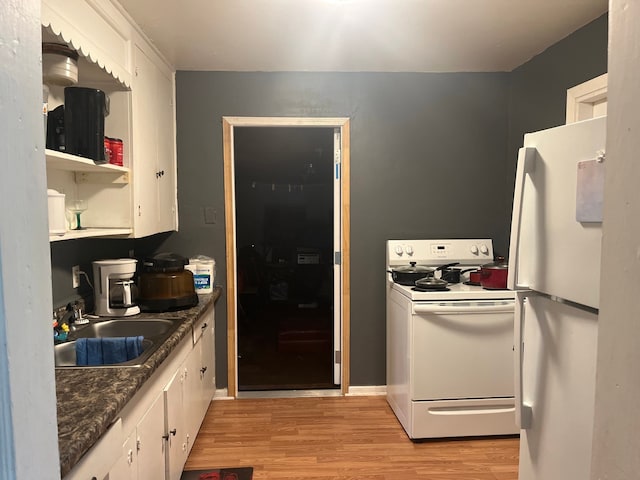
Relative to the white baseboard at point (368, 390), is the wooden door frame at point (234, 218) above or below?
above

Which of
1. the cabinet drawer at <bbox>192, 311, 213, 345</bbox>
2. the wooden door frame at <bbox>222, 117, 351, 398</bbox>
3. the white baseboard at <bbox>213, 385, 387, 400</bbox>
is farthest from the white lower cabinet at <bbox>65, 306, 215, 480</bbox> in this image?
the white baseboard at <bbox>213, 385, 387, 400</bbox>

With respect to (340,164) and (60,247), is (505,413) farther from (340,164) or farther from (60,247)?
(60,247)

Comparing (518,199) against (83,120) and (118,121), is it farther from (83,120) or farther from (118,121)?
(118,121)

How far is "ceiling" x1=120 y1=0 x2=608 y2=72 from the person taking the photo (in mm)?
2156

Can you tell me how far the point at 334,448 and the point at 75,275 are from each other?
1.76 metres

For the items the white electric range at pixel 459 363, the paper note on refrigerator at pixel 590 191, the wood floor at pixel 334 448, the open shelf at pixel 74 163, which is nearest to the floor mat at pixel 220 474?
the wood floor at pixel 334 448

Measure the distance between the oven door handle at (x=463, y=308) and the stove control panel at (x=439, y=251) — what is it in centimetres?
62

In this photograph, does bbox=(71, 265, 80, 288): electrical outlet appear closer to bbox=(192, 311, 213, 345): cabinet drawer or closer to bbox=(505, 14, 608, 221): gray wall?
bbox=(192, 311, 213, 345): cabinet drawer

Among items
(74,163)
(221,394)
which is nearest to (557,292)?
(74,163)

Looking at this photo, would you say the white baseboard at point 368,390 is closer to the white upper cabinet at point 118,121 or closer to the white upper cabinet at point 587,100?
the white upper cabinet at point 118,121

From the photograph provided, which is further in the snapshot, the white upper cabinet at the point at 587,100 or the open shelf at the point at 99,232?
the white upper cabinet at the point at 587,100

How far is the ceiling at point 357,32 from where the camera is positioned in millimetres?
2156

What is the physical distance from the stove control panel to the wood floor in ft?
3.54

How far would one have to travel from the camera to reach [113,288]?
2365 millimetres
